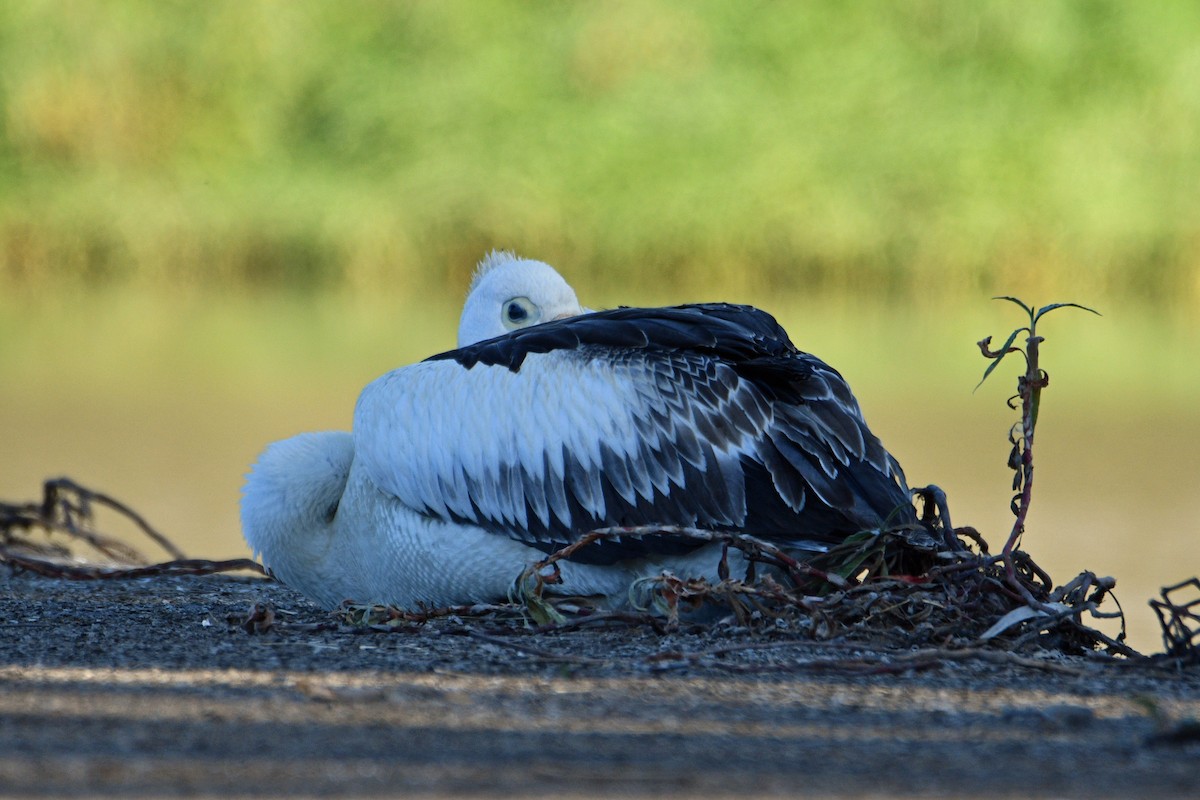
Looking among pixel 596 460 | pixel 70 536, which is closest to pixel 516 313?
pixel 596 460

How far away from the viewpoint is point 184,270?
871 inches

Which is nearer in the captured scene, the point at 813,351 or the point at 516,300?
the point at 516,300

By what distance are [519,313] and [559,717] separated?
271cm

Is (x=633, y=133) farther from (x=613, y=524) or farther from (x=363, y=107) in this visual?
(x=613, y=524)

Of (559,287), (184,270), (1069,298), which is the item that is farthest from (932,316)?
(559,287)

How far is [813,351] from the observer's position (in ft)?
47.7

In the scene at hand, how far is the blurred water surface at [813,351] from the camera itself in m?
9.48

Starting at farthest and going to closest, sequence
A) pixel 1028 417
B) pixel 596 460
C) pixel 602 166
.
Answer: pixel 602 166, pixel 596 460, pixel 1028 417

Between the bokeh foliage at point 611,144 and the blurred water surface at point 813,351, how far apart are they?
193 centimetres

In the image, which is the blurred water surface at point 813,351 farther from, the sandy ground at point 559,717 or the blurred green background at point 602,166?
the sandy ground at point 559,717

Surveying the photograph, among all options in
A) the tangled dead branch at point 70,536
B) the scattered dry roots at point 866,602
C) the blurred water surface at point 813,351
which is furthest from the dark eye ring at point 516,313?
the blurred water surface at point 813,351

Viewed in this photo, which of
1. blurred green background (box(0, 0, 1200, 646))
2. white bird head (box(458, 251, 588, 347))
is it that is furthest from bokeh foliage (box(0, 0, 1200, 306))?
white bird head (box(458, 251, 588, 347))

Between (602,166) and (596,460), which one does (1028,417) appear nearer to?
(596,460)

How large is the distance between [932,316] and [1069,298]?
190 cm
